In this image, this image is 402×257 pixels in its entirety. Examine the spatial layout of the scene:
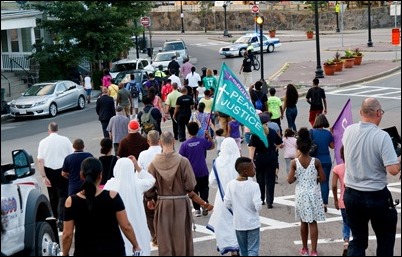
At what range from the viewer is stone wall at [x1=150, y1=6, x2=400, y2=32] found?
242ft

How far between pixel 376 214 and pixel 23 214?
12.6 ft

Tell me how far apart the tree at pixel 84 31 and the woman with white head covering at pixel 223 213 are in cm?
2731

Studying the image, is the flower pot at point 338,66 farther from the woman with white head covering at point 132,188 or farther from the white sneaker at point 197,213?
the woman with white head covering at point 132,188

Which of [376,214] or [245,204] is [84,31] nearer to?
[245,204]

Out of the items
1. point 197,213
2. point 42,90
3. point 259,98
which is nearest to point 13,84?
point 42,90

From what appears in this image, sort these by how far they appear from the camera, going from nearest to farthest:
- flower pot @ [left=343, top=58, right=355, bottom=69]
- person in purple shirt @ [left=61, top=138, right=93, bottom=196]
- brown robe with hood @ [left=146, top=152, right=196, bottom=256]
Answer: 1. brown robe with hood @ [left=146, top=152, right=196, bottom=256]
2. person in purple shirt @ [left=61, top=138, right=93, bottom=196]
3. flower pot @ [left=343, top=58, right=355, bottom=69]

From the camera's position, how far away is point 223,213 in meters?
11.2

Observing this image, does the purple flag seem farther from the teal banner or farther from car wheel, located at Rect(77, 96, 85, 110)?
car wheel, located at Rect(77, 96, 85, 110)

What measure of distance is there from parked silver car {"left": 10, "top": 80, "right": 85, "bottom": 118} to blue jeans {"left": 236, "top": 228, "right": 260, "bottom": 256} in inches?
875

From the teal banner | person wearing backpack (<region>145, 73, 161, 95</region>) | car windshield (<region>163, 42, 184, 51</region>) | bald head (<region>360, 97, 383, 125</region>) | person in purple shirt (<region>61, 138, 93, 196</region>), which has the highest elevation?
bald head (<region>360, 97, 383, 125</region>)

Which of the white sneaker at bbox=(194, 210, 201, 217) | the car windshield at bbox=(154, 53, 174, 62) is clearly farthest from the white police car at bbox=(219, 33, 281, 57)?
the white sneaker at bbox=(194, 210, 201, 217)

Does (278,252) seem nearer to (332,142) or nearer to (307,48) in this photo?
(332,142)

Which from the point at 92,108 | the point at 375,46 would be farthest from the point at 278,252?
the point at 375,46

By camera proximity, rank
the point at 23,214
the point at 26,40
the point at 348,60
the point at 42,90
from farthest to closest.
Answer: the point at 26,40
the point at 348,60
the point at 42,90
the point at 23,214
